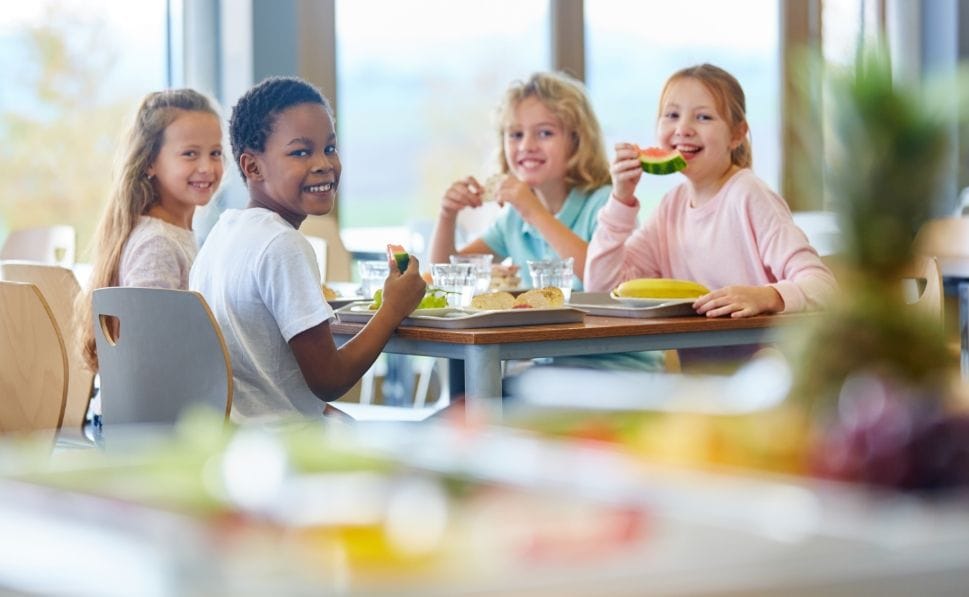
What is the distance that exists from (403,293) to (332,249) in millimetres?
2007

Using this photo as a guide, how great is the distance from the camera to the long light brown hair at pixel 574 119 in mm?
3811

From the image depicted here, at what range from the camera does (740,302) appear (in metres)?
2.71

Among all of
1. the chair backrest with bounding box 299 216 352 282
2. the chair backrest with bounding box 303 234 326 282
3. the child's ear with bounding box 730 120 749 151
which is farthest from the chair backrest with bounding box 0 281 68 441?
the chair backrest with bounding box 299 216 352 282

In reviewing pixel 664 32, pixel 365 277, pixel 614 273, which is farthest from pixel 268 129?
pixel 664 32

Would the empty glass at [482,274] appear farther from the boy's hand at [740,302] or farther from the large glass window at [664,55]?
the large glass window at [664,55]

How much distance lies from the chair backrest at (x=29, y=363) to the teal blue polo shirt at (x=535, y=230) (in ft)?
4.59

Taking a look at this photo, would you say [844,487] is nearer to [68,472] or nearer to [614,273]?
[68,472]

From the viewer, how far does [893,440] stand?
0.59 meters

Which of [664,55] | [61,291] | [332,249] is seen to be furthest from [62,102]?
[664,55]

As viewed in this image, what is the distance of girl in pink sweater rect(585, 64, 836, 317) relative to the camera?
10.1ft

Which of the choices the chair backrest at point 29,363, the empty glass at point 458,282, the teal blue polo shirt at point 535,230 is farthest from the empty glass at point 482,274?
the chair backrest at point 29,363

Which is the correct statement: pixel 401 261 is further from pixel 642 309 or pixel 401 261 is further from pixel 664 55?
pixel 664 55

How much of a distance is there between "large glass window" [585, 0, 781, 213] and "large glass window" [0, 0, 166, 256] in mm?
2126

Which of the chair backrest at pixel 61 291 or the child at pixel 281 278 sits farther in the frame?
the chair backrest at pixel 61 291
